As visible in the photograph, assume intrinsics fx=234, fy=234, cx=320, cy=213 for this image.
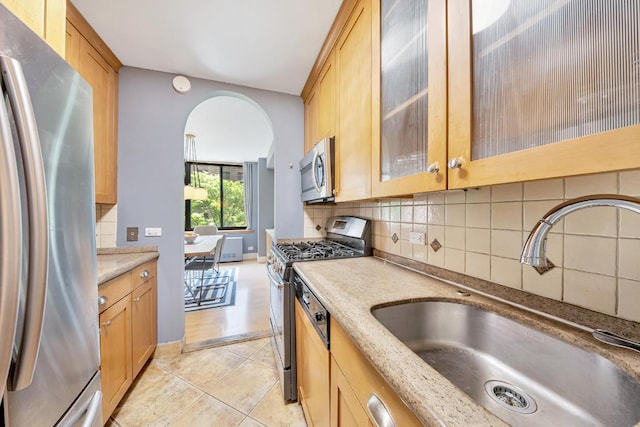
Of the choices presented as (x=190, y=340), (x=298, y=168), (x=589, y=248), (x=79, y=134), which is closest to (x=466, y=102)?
(x=589, y=248)

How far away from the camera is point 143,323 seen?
5.61 feet

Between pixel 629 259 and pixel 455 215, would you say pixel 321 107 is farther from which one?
pixel 629 259

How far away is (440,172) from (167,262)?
7.11ft

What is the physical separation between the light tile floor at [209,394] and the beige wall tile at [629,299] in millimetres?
1489

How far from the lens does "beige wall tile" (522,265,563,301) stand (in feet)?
2.45

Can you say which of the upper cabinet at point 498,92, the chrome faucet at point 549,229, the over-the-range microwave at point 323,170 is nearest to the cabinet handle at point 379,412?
the chrome faucet at point 549,229

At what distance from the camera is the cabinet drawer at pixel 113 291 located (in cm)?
122

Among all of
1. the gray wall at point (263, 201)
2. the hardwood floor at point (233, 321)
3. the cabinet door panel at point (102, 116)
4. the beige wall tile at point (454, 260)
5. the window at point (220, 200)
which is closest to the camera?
the beige wall tile at point (454, 260)

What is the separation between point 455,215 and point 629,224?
511 millimetres

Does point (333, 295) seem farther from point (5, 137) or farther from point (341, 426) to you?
point (5, 137)

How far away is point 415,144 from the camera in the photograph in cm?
90

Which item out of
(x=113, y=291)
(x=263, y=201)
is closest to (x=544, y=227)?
(x=113, y=291)

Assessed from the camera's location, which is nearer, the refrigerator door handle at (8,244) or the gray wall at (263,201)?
the refrigerator door handle at (8,244)

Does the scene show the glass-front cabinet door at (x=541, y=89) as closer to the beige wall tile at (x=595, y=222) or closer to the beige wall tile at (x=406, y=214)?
the beige wall tile at (x=595, y=222)
